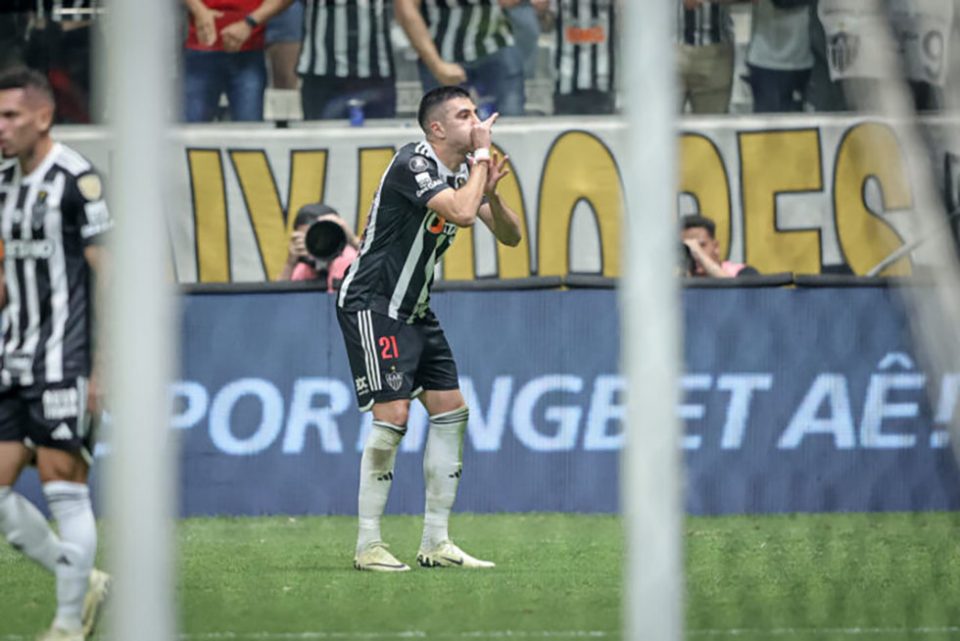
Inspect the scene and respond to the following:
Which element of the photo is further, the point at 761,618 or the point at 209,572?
the point at 209,572

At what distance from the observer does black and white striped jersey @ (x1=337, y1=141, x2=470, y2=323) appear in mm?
7027

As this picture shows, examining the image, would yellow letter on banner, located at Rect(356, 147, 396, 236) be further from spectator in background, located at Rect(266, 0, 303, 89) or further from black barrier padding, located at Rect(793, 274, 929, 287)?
black barrier padding, located at Rect(793, 274, 929, 287)

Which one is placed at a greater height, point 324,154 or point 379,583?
point 324,154

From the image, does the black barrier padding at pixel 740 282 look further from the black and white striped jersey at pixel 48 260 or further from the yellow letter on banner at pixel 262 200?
the black and white striped jersey at pixel 48 260

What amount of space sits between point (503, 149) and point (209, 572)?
3.98 metres

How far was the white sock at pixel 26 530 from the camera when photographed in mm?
5176

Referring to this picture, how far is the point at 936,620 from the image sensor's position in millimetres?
5594

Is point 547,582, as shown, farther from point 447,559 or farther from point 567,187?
point 567,187

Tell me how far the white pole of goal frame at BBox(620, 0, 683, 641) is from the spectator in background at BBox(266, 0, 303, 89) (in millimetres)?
7248

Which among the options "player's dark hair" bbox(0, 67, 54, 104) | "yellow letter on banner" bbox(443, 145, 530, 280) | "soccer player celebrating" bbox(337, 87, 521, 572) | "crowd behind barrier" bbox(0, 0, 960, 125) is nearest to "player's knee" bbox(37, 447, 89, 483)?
"player's dark hair" bbox(0, 67, 54, 104)

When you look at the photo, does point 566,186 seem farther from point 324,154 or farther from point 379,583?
point 379,583

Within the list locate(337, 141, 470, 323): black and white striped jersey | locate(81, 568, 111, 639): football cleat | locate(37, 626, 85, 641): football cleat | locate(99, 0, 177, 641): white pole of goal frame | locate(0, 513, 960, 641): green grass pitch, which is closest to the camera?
locate(99, 0, 177, 641): white pole of goal frame

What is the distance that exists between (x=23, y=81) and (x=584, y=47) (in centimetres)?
554

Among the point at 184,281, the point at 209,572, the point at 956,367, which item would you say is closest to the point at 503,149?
the point at 184,281
